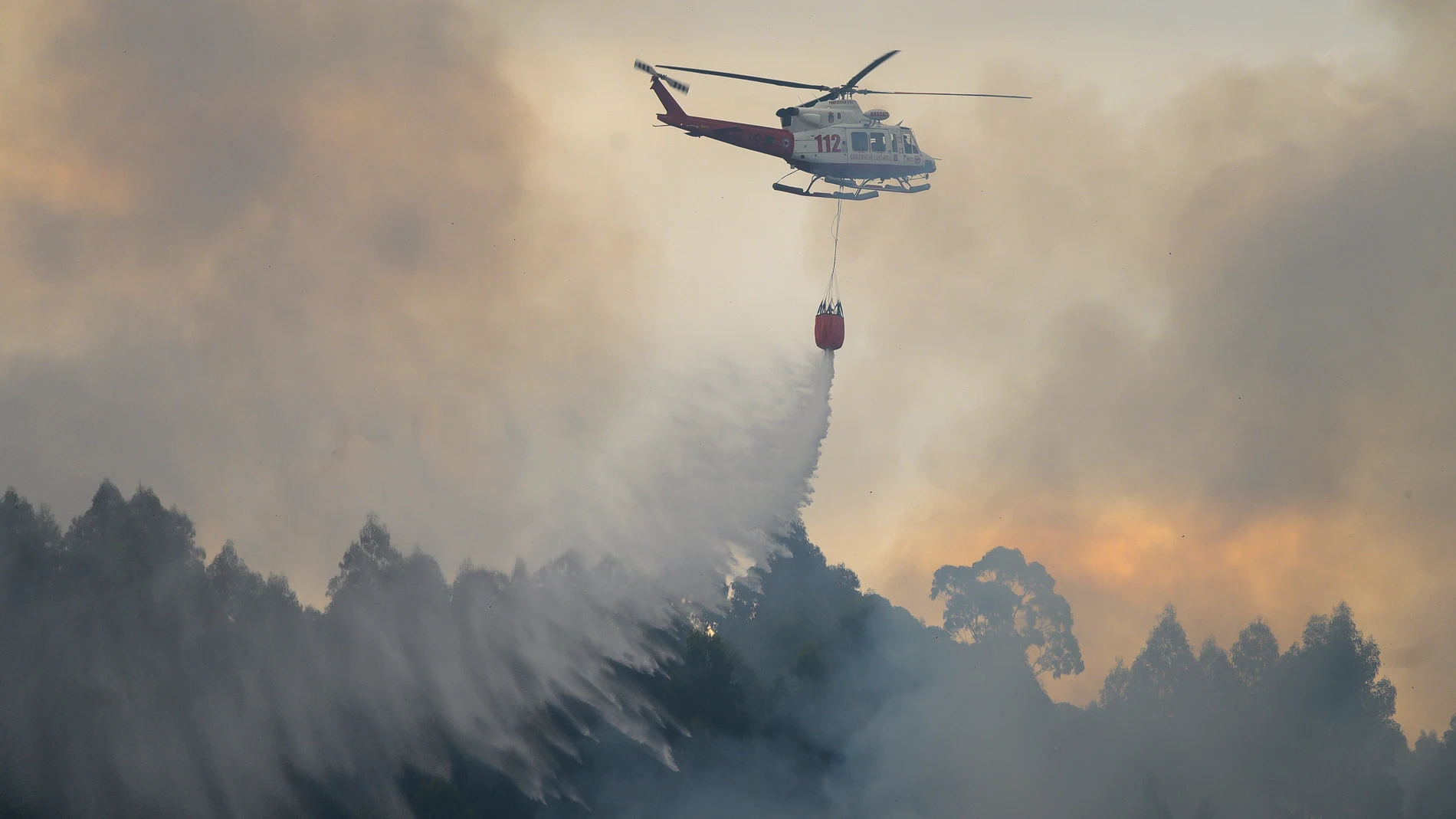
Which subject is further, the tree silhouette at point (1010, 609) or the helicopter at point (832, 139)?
the tree silhouette at point (1010, 609)

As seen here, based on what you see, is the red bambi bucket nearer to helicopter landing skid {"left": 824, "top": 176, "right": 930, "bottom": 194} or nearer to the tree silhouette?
helicopter landing skid {"left": 824, "top": 176, "right": 930, "bottom": 194}

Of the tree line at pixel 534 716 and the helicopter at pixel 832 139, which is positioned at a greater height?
the helicopter at pixel 832 139

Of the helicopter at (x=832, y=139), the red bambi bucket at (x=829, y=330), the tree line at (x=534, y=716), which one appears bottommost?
the tree line at (x=534, y=716)

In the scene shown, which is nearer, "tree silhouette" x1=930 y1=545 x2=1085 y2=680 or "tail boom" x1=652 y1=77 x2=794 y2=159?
"tail boom" x1=652 y1=77 x2=794 y2=159

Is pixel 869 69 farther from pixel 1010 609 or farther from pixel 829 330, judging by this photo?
pixel 1010 609

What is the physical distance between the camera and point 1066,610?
123m

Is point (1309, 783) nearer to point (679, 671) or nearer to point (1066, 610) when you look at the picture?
point (1066, 610)

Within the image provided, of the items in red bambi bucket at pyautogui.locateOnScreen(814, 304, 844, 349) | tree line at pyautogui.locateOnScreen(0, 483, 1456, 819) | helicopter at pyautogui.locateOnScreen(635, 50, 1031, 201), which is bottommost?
tree line at pyautogui.locateOnScreen(0, 483, 1456, 819)

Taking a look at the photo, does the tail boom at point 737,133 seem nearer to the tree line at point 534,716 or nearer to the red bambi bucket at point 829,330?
the red bambi bucket at point 829,330

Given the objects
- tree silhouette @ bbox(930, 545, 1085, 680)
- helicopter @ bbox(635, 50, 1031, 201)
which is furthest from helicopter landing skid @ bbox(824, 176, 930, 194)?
tree silhouette @ bbox(930, 545, 1085, 680)

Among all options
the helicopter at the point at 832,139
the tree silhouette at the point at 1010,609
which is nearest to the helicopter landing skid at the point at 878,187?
the helicopter at the point at 832,139

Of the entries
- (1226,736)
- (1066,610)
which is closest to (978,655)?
(1066,610)

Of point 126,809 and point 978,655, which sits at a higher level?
point 978,655

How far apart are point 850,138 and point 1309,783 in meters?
56.5
